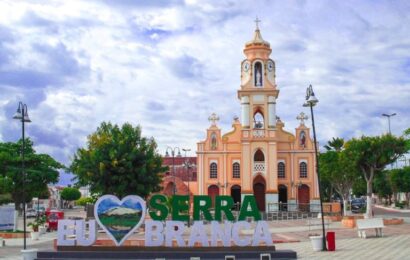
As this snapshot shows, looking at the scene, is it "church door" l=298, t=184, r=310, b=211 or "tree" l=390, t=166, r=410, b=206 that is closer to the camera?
"church door" l=298, t=184, r=310, b=211

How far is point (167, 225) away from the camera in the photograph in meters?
20.9

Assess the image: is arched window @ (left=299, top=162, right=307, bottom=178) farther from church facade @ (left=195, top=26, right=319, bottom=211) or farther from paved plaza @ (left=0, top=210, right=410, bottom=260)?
paved plaza @ (left=0, top=210, right=410, bottom=260)

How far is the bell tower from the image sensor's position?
6144cm

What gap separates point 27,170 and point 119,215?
38.5m

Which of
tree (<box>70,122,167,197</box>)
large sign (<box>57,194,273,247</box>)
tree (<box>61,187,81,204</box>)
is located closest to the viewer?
→ large sign (<box>57,194,273,247</box>)

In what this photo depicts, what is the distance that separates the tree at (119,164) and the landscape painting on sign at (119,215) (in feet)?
55.2

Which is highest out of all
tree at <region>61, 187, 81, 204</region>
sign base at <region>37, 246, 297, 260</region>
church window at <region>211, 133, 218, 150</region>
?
church window at <region>211, 133, 218, 150</region>

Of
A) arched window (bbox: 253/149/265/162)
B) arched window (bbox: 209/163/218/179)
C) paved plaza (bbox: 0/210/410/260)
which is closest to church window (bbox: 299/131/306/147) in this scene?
arched window (bbox: 253/149/265/162)

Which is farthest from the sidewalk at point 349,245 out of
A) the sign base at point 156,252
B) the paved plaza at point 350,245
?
the sign base at point 156,252

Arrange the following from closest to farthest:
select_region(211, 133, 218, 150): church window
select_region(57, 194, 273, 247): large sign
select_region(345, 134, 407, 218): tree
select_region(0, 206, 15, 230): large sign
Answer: select_region(57, 194, 273, 247): large sign → select_region(0, 206, 15, 230): large sign → select_region(345, 134, 407, 218): tree → select_region(211, 133, 218, 150): church window

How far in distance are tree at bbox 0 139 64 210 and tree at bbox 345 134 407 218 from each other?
34955 mm

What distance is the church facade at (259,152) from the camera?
6166 centimetres

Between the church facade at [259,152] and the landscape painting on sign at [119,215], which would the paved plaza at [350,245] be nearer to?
the landscape painting on sign at [119,215]

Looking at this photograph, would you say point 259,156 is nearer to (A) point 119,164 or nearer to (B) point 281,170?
(B) point 281,170
